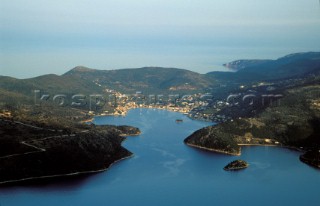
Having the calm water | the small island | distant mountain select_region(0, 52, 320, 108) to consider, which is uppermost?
distant mountain select_region(0, 52, 320, 108)

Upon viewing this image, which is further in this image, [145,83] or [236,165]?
[145,83]

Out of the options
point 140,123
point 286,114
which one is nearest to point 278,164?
point 286,114

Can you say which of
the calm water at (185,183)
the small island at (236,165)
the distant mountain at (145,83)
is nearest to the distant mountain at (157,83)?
the distant mountain at (145,83)

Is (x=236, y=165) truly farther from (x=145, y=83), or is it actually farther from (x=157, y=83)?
(x=145, y=83)

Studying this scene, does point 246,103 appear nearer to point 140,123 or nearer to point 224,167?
point 140,123

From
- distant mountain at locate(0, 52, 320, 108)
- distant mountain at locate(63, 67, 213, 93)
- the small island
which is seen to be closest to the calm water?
the small island

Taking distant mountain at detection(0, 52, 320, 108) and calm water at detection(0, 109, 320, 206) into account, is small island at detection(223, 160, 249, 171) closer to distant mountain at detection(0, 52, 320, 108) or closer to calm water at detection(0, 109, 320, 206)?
calm water at detection(0, 109, 320, 206)

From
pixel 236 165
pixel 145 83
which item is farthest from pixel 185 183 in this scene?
pixel 145 83
